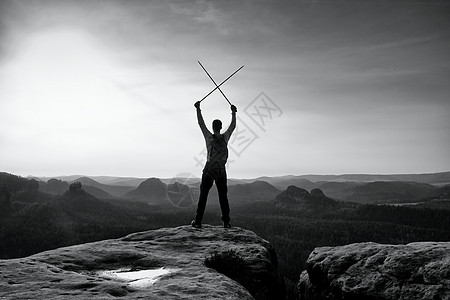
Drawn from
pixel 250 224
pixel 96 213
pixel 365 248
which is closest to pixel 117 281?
pixel 365 248

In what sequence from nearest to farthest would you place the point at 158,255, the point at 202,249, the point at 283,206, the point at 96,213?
the point at 158,255 < the point at 202,249 < the point at 96,213 < the point at 283,206

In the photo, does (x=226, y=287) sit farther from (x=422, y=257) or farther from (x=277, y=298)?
(x=422, y=257)

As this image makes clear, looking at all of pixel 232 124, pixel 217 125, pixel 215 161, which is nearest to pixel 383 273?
pixel 215 161

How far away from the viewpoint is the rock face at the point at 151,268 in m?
5.87

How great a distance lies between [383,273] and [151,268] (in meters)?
6.29

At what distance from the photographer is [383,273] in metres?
7.97

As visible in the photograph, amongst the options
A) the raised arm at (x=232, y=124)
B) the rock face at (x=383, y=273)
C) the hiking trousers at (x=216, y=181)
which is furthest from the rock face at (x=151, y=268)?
the raised arm at (x=232, y=124)

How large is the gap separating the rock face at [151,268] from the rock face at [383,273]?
166 centimetres

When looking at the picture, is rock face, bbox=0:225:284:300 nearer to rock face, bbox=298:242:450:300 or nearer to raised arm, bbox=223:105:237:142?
rock face, bbox=298:242:450:300

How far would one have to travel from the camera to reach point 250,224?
392 ft

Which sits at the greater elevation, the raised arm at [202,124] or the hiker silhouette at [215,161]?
the raised arm at [202,124]

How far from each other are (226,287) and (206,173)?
5.51m

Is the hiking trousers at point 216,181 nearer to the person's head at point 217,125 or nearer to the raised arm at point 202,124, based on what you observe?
the raised arm at point 202,124

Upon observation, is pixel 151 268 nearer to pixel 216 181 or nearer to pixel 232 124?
pixel 216 181
